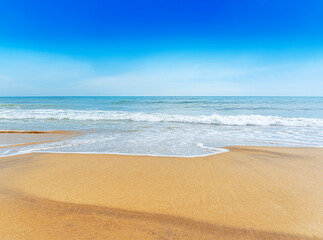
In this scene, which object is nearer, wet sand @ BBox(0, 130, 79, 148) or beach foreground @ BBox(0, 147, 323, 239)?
beach foreground @ BBox(0, 147, 323, 239)

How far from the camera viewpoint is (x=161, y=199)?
95.9 inches

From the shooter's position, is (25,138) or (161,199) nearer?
(161,199)

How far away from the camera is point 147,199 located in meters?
2.44

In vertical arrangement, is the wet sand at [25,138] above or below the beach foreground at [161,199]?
below

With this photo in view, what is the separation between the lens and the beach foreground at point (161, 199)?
72.4 inches

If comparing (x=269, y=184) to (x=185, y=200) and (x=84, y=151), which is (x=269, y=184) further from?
(x=84, y=151)

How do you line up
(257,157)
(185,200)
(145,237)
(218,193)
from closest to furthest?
1. (145,237)
2. (185,200)
3. (218,193)
4. (257,157)

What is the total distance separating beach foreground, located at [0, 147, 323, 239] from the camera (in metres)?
1.84

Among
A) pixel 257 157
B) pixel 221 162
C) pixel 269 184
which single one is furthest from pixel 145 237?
Answer: pixel 257 157

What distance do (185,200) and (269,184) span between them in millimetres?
1579

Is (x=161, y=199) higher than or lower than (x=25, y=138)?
higher

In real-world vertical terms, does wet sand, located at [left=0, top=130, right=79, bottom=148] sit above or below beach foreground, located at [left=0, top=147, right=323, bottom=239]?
below

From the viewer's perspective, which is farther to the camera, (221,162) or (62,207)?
(221,162)

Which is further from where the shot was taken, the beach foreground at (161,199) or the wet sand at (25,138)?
the wet sand at (25,138)
